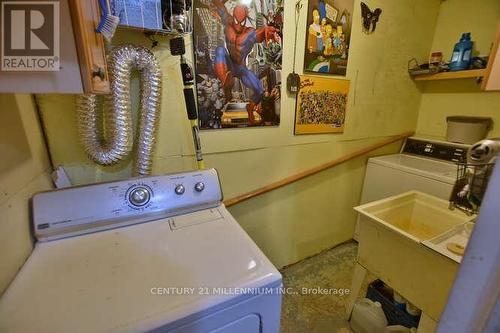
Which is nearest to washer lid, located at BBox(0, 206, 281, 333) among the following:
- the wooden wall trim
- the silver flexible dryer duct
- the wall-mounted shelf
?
the silver flexible dryer duct

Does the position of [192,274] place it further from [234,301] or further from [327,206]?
[327,206]

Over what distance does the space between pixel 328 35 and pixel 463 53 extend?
112cm

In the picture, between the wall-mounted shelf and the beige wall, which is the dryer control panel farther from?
the beige wall

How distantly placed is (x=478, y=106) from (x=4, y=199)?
2.81m

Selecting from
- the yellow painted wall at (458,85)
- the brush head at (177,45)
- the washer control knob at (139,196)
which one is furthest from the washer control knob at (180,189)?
the yellow painted wall at (458,85)

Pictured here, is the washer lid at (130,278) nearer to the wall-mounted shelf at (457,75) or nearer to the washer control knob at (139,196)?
the washer control knob at (139,196)

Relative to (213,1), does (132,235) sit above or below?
below

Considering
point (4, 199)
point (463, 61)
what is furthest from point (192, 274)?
point (463, 61)

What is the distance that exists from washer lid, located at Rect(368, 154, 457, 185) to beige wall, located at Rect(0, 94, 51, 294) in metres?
2.12

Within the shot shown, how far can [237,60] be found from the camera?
1249mm

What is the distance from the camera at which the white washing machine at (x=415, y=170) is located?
5.11ft

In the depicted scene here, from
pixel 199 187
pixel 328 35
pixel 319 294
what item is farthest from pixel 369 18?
pixel 319 294

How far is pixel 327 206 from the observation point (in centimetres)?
193

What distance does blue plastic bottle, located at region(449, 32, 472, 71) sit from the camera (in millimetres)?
1691
